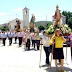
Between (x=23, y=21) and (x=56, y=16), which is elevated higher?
(x=23, y=21)

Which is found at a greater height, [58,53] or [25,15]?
[25,15]

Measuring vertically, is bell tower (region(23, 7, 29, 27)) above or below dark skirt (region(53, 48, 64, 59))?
above

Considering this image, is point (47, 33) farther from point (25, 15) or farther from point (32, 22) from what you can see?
point (25, 15)

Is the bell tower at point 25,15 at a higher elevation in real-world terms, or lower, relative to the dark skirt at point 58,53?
higher

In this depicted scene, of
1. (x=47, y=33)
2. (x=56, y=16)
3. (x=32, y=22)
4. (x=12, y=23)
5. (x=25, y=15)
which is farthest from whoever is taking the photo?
(x=12, y=23)

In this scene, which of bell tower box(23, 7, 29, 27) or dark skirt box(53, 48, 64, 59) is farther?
bell tower box(23, 7, 29, 27)

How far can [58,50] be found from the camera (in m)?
7.73

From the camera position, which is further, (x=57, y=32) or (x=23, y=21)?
(x=23, y=21)

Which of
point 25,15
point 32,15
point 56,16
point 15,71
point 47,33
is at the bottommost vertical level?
point 15,71

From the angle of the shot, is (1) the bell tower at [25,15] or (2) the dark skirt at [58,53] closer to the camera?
(2) the dark skirt at [58,53]

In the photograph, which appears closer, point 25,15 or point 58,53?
point 58,53

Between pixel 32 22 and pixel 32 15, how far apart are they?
2.97 feet

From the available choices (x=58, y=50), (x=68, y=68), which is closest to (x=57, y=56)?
(x=58, y=50)

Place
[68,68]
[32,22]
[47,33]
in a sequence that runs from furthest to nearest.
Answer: [32,22] < [47,33] < [68,68]
